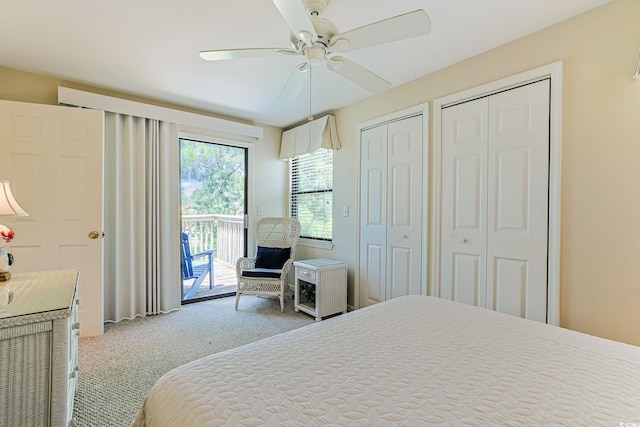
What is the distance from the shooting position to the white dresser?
44.9 inches

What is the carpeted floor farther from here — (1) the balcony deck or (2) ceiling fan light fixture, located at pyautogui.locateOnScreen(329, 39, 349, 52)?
(2) ceiling fan light fixture, located at pyautogui.locateOnScreen(329, 39, 349, 52)

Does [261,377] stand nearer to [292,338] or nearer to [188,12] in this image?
[292,338]

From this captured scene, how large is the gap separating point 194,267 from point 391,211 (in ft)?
8.94

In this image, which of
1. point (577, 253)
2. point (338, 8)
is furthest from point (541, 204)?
point (338, 8)

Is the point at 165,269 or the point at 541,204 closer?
the point at 541,204

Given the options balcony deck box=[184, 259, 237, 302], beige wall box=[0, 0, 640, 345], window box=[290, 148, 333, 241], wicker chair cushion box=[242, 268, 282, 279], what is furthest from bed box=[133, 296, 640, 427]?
balcony deck box=[184, 259, 237, 302]

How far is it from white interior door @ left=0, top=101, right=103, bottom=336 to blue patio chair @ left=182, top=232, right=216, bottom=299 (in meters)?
1.10

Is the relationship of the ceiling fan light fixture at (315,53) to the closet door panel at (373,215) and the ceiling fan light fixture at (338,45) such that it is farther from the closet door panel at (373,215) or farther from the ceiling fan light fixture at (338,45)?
the closet door panel at (373,215)

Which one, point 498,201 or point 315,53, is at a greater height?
point 315,53

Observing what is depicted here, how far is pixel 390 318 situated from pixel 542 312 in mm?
1282

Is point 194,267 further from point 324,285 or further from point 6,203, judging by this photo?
point 6,203

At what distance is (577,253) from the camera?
1.85m

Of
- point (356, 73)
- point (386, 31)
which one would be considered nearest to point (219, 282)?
point (356, 73)

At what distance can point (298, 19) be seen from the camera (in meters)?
1.27
